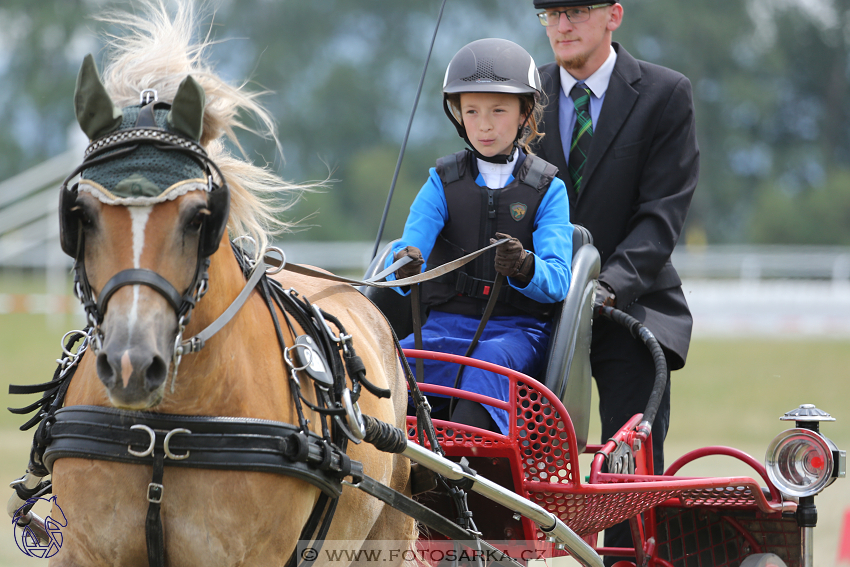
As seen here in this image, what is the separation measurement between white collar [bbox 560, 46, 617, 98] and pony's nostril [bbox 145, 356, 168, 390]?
9.43 ft

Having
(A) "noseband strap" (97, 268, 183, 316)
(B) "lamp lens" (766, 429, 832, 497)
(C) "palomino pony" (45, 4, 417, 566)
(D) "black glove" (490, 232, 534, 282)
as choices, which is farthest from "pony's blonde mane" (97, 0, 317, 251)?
(B) "lamp lens" (766, 429, 832, 497)

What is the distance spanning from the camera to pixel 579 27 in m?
4.09

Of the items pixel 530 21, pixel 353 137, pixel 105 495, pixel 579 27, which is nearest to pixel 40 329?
pixel 579 27

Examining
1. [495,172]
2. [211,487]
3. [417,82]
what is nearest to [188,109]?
[211,487]

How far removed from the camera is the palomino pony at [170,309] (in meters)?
1.85

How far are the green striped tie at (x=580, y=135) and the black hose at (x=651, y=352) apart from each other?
0.60 metres

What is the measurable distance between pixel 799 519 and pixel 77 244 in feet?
9.31

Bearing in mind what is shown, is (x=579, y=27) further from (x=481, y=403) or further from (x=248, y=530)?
(x=248, y=530)

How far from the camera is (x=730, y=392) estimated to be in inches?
514

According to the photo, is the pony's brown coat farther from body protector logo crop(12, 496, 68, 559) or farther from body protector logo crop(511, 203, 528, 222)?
body protector logo crop(511, 203, 528, 222)

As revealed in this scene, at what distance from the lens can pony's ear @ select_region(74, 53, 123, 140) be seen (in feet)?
6.31

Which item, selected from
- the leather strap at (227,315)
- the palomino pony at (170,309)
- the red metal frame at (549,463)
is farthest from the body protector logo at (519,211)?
the leather strap at (227,315)

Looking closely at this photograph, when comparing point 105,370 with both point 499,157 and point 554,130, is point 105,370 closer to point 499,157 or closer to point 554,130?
point 499,157

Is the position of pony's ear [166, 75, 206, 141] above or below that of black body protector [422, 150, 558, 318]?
above
